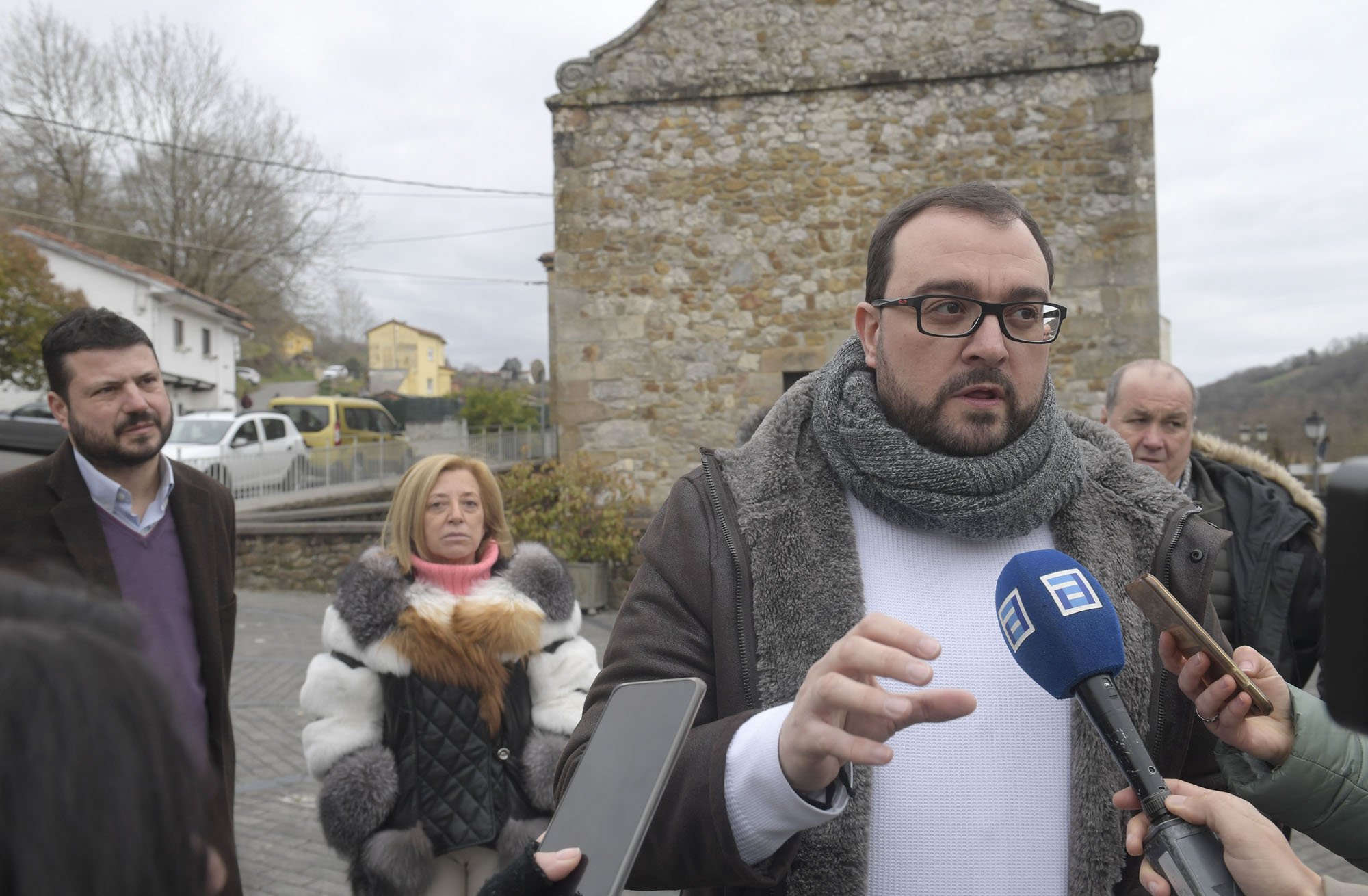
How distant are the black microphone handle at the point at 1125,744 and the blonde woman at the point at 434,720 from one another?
2.22m

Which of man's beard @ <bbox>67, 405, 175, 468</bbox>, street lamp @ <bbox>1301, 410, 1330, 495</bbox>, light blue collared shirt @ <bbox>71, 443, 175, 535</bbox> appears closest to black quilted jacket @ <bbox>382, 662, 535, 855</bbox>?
light blue collared shirt @ <bbox>71, 443, 175, 535</bbox>

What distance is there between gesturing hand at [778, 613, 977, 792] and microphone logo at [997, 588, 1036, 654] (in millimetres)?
237

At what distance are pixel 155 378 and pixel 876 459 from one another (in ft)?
9.01

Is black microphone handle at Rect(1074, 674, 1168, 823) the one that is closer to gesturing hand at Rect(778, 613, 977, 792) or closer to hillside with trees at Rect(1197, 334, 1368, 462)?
gesturing hand at Rect(778, 613, 977, 792)

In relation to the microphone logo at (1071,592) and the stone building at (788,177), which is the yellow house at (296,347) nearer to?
the stone building at (788,177)

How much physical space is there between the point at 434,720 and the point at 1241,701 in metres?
2.48

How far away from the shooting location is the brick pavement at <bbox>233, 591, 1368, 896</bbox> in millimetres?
4867

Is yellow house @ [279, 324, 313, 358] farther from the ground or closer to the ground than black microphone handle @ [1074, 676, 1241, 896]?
farther from the ground

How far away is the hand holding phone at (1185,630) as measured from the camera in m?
1.36

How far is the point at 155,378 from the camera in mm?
3477

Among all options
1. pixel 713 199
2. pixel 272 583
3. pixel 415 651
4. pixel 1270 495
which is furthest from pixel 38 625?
pixel 272 583

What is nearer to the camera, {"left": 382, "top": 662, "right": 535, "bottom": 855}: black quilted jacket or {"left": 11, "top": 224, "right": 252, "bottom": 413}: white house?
{"left": 382, "top": 662, "right": 535, "bottom": 855}: black quilted jacket

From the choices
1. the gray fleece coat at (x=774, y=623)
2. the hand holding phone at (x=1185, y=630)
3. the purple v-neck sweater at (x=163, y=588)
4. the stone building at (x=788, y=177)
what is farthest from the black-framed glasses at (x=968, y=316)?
the stone building at (x=788, y=177)

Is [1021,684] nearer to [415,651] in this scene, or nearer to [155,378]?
[415,651]
